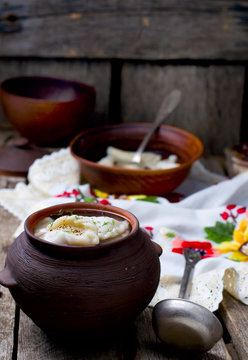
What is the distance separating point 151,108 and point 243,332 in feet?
4.12

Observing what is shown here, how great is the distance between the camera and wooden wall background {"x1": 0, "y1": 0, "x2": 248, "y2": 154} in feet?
6.37

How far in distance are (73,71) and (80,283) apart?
1404 mm

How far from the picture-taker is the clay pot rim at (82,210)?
826mm

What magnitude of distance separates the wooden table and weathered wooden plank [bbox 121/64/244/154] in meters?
1.15

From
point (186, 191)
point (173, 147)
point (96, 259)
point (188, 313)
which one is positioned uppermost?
point (96, 259)

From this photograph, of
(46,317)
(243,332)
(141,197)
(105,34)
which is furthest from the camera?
(105,34)

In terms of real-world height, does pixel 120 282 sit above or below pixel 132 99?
above

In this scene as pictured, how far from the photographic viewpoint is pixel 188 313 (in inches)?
35.9

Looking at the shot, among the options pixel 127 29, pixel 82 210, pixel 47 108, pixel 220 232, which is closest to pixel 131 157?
pixel 47 108

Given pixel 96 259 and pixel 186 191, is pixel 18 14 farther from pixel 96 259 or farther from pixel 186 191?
pixel 96 259

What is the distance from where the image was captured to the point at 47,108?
5.77 ft

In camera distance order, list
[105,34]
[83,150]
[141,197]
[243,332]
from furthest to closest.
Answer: [105,34] → [83,150] → [141,197] → [243,332]

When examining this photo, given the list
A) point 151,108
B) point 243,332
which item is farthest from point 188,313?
point 151,108

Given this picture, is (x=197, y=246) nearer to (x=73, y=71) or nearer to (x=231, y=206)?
(x=231, y=206)
